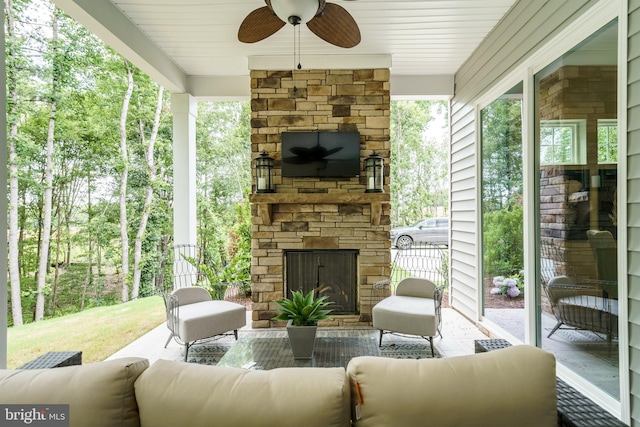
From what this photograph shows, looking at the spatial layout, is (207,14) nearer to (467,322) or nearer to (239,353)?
(239,353)

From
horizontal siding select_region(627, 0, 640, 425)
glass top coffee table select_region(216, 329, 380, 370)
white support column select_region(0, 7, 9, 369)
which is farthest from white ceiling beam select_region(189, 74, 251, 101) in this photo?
horizontal siding select_region(627, 0, 640, 425)

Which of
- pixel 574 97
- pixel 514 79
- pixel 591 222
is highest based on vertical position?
pixel 514 79

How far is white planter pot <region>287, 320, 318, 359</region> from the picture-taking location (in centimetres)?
238

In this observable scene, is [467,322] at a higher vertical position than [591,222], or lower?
lower

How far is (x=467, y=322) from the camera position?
424 cm

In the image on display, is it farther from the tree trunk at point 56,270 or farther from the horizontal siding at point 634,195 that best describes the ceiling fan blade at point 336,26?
the tree trunk at point 56,270

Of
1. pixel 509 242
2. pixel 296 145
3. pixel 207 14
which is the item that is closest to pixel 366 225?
pixel 296 145

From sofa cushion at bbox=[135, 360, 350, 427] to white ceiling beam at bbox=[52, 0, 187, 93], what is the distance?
2.93m

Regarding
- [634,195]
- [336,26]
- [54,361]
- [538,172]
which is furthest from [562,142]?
[54,361]

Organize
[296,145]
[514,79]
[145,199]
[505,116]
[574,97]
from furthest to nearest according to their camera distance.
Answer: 1. [145,199]
2. [296,145]
3. [505,116]
4. [514,79]
5. [574,97]

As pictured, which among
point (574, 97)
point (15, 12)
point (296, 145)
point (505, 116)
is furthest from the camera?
point (15, 12)

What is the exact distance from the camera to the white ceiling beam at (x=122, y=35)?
2755 mm

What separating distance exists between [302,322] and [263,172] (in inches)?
80.7

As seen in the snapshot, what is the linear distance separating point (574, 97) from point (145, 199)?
8.04 metres
